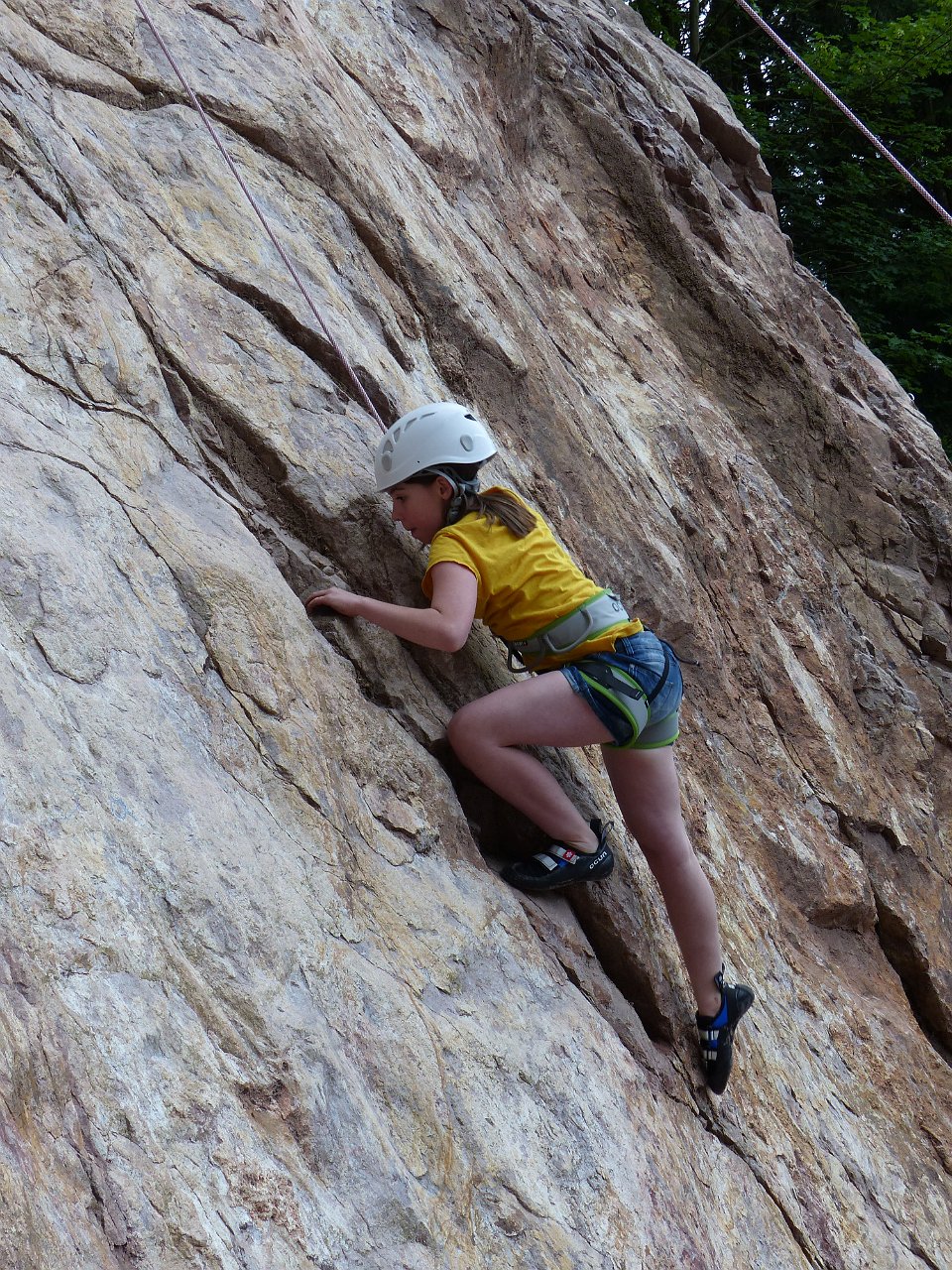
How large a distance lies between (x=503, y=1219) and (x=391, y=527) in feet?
8.20

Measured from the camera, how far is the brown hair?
4.36 m

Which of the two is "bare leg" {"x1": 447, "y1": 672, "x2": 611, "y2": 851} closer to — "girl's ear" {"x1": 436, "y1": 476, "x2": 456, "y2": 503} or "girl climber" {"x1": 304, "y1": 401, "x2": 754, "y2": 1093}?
"girl climber" {"x1": 304, "y1": 401, "x2": 754, "y2": 1093}

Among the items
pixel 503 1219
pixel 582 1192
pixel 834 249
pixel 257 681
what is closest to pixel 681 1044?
pixel 582 1192

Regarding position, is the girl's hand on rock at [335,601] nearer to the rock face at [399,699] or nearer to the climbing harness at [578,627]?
the rock face at [399,699]

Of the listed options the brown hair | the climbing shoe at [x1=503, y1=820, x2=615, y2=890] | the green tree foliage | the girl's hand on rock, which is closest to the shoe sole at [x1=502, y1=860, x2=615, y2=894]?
the climbing shoe at [x1=503, y1=820, x2=615, y2=890]

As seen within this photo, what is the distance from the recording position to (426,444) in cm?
430

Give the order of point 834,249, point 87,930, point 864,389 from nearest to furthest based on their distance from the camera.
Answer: point 87,930 → point 864,389 → point 834,249

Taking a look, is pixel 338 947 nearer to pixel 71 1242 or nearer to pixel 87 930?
pixel 87 930

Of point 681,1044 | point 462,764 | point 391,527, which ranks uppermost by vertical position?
point 391,527

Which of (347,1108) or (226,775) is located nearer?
(347,1108)

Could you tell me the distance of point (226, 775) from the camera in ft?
11.0

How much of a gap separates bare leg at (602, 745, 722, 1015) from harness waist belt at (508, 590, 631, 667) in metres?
0.45

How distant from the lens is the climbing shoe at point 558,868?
4176mm

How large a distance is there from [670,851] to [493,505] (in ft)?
4.80
